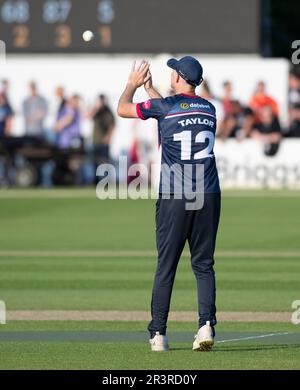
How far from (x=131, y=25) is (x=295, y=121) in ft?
17.7

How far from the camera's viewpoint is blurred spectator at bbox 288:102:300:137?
3662cm

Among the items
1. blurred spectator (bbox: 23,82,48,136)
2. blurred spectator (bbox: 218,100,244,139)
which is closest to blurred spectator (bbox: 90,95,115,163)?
blurred spectator (bbox: 23,82,48,136)

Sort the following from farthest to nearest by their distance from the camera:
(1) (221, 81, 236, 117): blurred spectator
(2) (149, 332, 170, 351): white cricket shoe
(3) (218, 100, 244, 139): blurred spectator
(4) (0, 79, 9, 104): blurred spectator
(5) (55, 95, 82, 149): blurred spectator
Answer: (4) (0, 79, 9, 104): blurred spectator, (5) (55, 95, 82, 149): blurred spectator, (1) (221, 81, 236, 117): blurred spectator, (3) (218, 100, 244, 139): blurred spectator, (2) (149, 332, 170, 351): white cricket shoe

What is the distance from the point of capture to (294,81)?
126 feet

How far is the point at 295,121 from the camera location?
1470 inches

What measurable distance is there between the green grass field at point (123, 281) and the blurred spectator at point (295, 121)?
6.59m

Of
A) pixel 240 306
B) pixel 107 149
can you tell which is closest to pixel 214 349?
pixel 240 306

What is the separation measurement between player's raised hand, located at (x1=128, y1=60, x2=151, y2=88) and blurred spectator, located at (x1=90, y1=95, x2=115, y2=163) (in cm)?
2502

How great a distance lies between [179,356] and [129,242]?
10993mm

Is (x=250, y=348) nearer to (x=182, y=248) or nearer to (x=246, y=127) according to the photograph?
(x=182, y=248)

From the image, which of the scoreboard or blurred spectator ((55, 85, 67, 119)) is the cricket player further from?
blurred spectator ((55, 85, 67, 119))

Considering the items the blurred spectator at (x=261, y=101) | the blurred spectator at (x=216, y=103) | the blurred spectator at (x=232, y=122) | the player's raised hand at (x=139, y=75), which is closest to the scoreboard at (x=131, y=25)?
the blurred spectator at (x=261, y=101)

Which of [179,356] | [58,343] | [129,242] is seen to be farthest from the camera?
[129,242]

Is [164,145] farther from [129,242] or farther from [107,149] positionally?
[107,149]
